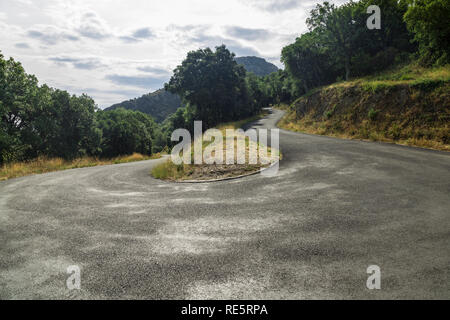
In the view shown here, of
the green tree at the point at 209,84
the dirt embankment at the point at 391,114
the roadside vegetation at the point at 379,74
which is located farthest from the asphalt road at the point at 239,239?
the green tree at the point at 209,84

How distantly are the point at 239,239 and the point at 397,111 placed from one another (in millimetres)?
20767

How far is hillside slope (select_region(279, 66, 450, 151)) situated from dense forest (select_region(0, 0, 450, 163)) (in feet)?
20.3

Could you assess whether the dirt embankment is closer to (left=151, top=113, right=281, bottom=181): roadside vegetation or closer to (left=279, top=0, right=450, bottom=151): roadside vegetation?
(left=279, top=0, right=450, bottom=151): roadside vegetation

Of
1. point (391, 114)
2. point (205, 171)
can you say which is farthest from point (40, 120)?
point (391, 114)

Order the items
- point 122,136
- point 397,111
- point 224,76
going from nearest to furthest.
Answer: point 397,111 < point 224,76 < point 122,136

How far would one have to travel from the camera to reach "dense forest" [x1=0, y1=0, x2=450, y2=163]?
2483cm

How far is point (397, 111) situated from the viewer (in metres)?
19.5

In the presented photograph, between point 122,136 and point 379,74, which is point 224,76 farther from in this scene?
point 122,136

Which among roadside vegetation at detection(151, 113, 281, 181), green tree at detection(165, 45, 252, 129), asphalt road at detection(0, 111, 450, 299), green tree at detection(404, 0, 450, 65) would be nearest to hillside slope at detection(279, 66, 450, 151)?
green tree at detection(404, 0, 450, 65)

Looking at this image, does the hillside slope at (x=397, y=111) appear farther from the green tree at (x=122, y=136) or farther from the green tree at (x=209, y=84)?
the green tree at (x=122, y=136)

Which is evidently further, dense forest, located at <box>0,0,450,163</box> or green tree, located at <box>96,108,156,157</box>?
green tree, located at <box>96,108,156,157</box>

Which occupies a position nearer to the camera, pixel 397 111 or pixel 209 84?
pixel 397 111

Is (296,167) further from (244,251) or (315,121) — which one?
(315,121)

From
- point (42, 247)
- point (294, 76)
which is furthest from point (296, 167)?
point (294, 76)
